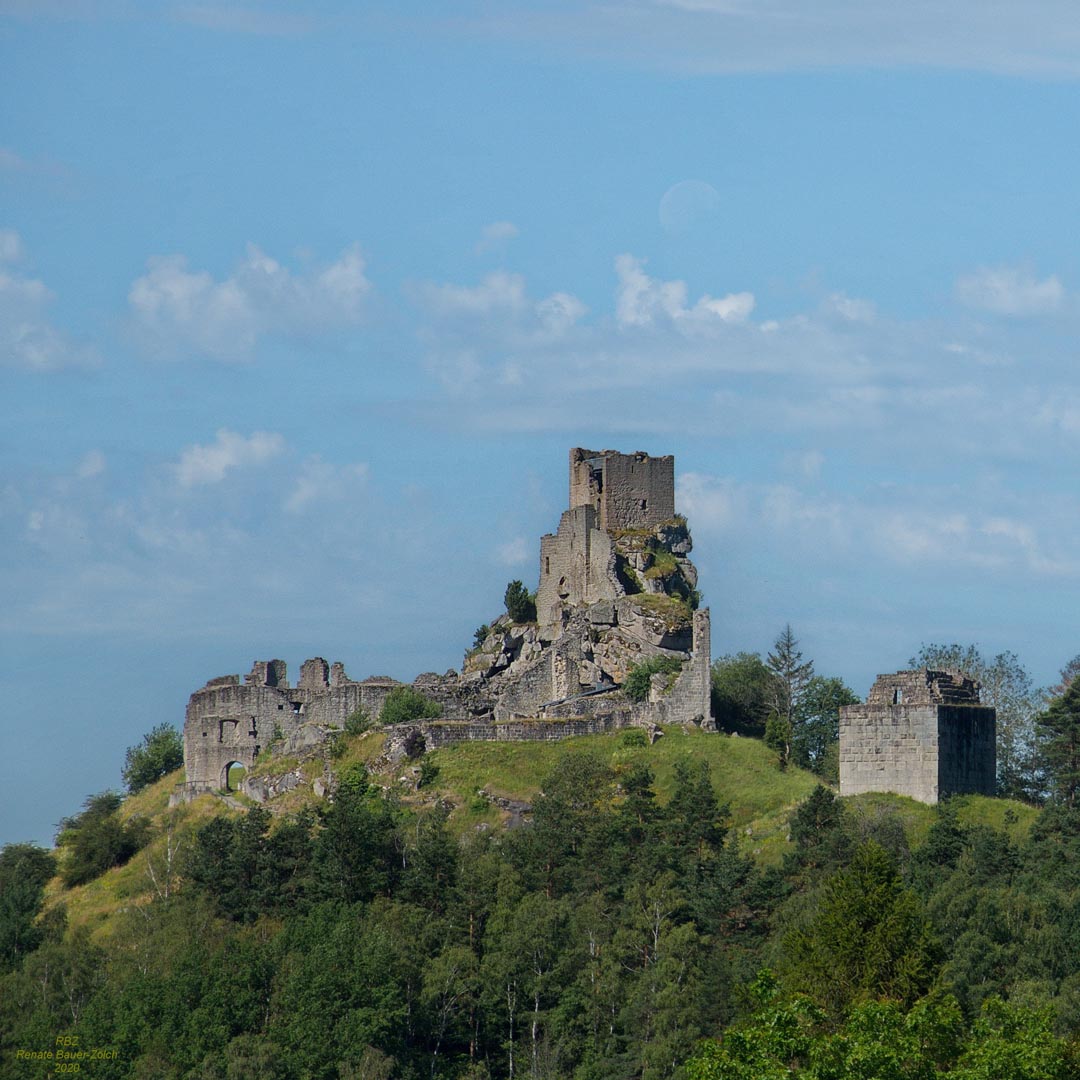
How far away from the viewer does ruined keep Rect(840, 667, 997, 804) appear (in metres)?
67.6

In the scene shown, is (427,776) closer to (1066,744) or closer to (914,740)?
(914,740)

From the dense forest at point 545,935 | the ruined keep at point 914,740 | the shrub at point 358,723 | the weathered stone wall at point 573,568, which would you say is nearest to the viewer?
the dense forest at point 545,935

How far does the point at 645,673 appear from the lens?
77375mm

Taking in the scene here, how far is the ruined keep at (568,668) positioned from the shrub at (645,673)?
1.09ft

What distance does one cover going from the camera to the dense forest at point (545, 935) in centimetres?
5944

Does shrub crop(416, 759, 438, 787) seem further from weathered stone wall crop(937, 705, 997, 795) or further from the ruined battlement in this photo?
weathered stone wall crop(937, 705, 997, 795)

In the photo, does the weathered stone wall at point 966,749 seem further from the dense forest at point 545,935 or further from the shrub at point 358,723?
the shrub at point 358,723

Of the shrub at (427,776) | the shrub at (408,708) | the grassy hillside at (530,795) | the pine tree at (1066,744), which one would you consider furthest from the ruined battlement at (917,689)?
the shrub at (408,708)

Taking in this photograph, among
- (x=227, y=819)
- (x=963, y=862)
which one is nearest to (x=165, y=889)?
(x=227, y=819)

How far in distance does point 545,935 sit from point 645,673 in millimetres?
13558

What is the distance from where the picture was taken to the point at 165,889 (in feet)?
247

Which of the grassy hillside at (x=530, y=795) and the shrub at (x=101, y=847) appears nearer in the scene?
the grassy hillside at (x=530, y=795)

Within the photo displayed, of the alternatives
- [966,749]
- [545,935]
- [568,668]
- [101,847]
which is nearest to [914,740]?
[966,749]

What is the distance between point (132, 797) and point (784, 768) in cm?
3061
